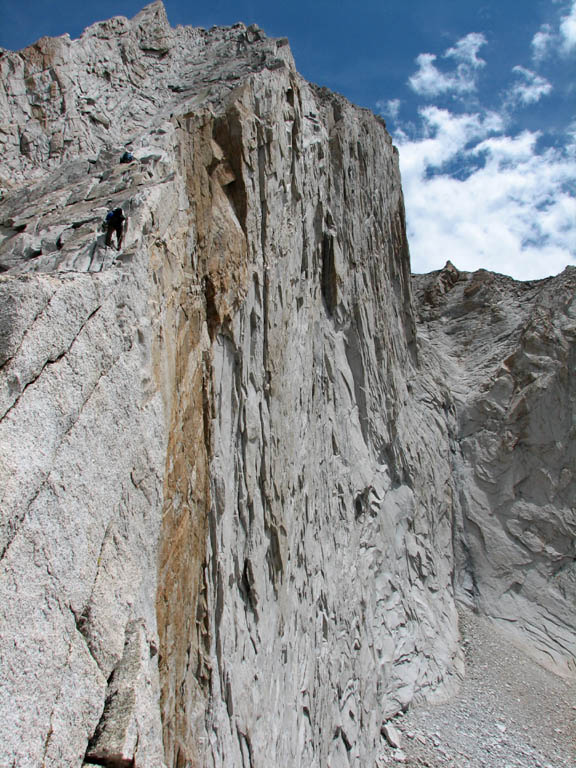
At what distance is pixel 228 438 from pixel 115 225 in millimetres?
3169

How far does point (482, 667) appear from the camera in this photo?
1498 cm

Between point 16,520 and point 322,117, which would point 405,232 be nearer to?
point 322,117

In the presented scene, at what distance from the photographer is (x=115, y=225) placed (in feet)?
15.6

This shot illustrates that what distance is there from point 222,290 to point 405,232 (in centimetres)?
1352

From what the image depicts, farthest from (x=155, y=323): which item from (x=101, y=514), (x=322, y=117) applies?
(x=322, y=117)

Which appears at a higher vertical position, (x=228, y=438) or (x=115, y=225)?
(x=115, y=225)

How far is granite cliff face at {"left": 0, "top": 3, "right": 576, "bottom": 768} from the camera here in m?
3.19

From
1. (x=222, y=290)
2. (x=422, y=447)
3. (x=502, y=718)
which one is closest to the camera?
(x=222, y=290)

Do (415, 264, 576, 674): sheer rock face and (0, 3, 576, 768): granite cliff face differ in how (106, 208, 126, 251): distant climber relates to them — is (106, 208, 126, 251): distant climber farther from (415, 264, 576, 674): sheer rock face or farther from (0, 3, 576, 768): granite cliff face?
(415, 264, 576, 674): sheer rock face

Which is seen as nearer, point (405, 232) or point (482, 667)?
point (482, 667)

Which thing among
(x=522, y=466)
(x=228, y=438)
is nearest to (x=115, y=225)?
(x=228, y=438)

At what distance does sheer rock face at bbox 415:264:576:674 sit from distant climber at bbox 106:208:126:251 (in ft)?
54.6

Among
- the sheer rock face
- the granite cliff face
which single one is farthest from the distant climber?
the sheer rock face

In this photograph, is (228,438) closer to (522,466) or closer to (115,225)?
(115,225)
